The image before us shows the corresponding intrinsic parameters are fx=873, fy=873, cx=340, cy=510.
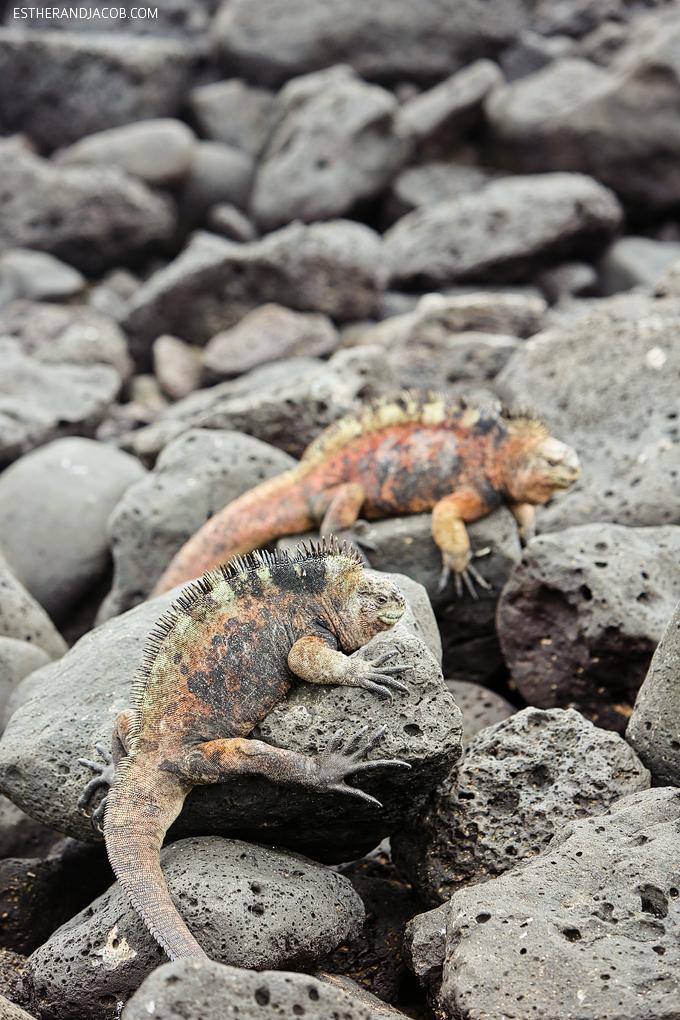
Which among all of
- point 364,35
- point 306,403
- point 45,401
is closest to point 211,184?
point 364,35

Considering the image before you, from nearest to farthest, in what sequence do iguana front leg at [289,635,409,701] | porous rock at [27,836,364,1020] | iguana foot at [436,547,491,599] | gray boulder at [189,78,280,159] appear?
porous rock at [27,836,364,1020]
iguana front leg at [289,635,409,701]
iguana foot at [436,547,491,599]
gray boulder at [189,78,280,159]

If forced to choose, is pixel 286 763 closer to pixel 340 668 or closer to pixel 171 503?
pixel 340 668

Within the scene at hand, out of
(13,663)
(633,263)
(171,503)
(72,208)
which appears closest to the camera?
(13,663)

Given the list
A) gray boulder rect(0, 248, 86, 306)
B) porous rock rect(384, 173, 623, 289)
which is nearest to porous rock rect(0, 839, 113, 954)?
porous rock rect(384, 173, 623, 289)

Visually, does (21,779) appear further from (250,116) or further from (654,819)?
(250,116)

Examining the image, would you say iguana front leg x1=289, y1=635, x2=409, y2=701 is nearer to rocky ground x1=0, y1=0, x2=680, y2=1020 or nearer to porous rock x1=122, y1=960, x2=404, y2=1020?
rocky ground x1=0, y1=0, x2=680, y2=1020
